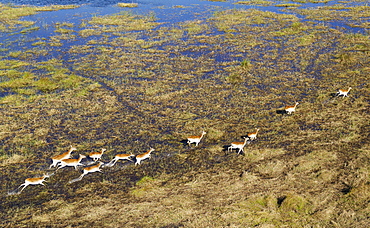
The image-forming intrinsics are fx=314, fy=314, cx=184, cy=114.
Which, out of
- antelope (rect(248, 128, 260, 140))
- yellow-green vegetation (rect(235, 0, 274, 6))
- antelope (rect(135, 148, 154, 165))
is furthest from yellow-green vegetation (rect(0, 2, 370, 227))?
yellow-green vegetation (rect(235, 0, 274, 6))

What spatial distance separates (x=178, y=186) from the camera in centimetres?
1431

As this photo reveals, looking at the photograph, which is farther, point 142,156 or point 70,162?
point 142,156

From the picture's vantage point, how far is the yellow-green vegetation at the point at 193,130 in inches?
502

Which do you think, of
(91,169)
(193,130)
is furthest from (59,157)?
(193,130)

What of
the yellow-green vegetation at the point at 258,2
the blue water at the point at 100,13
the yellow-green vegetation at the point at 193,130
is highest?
the blue water at the point at 100,13

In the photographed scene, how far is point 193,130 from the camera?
63.0ft

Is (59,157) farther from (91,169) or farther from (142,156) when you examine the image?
(142,156)

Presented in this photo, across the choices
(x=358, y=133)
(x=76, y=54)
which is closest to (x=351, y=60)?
(x=358, y=133)

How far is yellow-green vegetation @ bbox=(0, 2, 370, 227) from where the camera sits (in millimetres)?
12742

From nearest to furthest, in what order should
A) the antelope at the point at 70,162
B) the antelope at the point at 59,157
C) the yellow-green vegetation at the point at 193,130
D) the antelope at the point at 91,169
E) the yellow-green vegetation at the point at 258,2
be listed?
the yellow-green vegetation at the point at 193,130
the antelope at the point at 91,169
the antelope at the point at 70,162
the antelope at the point at 59,157
the yellow-green vegetation at the point at 258,2

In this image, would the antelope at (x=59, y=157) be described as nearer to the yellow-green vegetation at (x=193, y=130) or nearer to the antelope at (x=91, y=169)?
the yellow-green vegetation at (x=193, y=130)

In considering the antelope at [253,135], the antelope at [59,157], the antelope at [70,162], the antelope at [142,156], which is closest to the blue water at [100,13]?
the antelope at [59,157]

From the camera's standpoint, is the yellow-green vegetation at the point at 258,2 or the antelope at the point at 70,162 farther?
the yellow-green vegetation at the point at 258,2

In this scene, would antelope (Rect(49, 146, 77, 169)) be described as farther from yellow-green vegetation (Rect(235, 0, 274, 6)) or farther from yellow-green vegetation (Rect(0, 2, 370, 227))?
yellow-green vegetation (Rect(235, 0, 274, 6))
